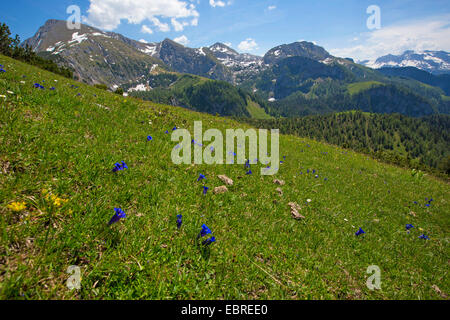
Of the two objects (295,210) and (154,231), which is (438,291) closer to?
(295,210)

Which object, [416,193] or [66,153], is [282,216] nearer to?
[66,153]

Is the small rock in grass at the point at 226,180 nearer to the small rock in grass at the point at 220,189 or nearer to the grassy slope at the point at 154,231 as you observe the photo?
the grassy slope at the point at 154,231

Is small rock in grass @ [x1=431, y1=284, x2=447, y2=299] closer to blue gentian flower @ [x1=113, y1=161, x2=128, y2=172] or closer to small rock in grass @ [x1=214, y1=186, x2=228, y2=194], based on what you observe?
small rock in grass @ [x1=214, y1=186, x2=228, y2=194]

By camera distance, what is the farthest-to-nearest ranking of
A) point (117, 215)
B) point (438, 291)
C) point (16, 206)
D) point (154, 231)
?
point (438, 291), point (154, 231), point (117, 215), point (16, 206)

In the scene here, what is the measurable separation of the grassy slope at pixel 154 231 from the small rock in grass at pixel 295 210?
16 cm

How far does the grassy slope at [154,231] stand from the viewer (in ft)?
8.31

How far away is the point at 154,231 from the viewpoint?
11.3 ft

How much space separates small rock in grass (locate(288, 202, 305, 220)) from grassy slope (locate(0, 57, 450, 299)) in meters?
0.16

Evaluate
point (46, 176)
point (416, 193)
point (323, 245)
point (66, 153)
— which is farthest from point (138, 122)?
point (416, 193)

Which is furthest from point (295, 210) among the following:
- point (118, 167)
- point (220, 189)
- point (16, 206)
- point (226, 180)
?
point (16, 206)

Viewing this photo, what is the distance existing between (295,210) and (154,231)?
4192 mm

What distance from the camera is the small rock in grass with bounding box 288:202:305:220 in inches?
231

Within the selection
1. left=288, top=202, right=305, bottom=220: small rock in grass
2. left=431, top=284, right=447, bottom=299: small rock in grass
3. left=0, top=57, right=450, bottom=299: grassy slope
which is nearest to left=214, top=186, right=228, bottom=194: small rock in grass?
left=0, top=57, right=450, bottom=299: grassy slope
